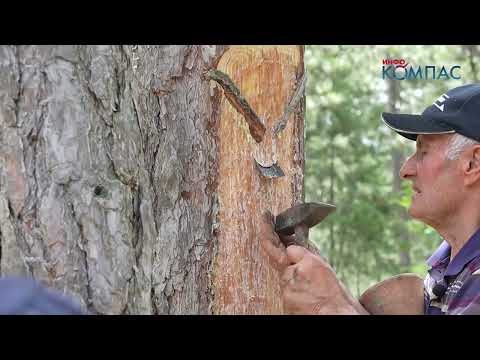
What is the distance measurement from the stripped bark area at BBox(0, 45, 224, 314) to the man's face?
3.72 ft

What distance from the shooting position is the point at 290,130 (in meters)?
2.62

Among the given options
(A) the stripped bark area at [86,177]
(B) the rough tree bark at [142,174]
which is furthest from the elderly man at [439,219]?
(A) the stripped bark area at [86,177]

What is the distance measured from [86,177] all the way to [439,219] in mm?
1528

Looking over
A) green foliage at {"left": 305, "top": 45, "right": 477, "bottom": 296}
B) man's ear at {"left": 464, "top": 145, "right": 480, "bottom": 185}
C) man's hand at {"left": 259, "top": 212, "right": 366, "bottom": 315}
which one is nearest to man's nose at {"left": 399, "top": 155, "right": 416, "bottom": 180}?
man's ear at {"left": 464, "top": 145, "right": 480, "bottom": 185}

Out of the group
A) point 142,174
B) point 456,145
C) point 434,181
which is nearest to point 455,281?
point 434,181

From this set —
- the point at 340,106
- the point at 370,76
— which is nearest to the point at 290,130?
the point at 340,106

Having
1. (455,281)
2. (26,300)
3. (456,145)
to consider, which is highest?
(456,145)

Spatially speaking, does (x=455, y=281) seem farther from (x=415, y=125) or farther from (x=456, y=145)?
(x=415, y=125)

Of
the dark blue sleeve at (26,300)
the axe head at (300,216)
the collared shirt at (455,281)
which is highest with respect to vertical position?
the axe head at (300,216)

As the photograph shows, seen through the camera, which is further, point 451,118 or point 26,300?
point 451,118

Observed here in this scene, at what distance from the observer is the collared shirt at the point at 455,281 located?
2.24 meters

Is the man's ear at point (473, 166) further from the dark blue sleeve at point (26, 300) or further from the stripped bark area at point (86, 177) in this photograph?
the dark blue sleeve at point (26, 300)

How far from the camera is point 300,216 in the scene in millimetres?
2365
